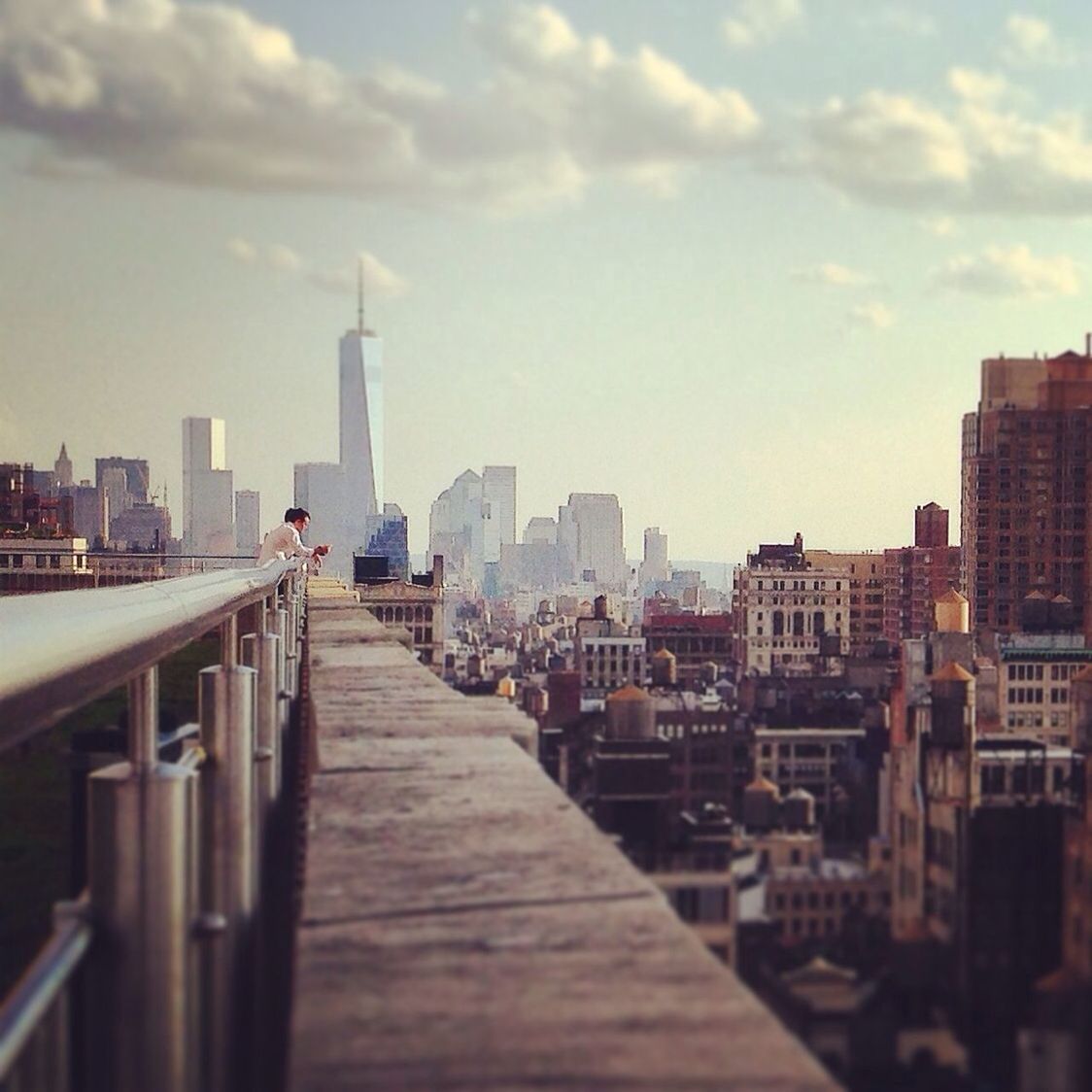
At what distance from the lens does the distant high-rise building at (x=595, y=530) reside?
5522cm

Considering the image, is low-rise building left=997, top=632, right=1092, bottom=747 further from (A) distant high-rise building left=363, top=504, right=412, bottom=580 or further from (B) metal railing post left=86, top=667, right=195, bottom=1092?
(A) distant high-rise building left=363, top=504, right=412, bottom=580

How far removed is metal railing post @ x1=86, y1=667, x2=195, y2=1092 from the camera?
1.28 metres

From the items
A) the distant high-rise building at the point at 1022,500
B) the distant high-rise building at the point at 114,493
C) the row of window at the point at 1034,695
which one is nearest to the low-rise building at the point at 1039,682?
the row of window at the point at 1034,695

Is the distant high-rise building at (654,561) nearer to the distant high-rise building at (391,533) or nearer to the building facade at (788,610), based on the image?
the building facade at (788,610)

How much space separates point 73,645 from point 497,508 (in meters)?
68.4

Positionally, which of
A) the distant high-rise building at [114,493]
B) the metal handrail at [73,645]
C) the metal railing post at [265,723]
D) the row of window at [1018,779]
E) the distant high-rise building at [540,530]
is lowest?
the row of window at [1018,779]

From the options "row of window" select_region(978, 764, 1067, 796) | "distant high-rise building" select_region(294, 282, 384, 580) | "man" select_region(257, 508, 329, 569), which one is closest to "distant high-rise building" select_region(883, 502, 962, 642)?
"distant high-rise building" select_region(294, 282, 384, 580)

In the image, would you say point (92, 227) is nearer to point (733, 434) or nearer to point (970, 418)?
point (733, 434)

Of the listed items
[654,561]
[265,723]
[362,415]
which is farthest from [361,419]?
[265,723]

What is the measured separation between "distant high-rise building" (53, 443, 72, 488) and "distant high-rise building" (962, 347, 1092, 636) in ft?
106

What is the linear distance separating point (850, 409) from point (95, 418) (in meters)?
35.6

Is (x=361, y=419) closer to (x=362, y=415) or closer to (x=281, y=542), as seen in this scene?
(x=362, y=415)

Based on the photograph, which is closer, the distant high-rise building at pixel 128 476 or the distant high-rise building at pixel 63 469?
the distant high-rise building at pixel 128 476

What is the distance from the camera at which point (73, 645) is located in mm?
1050
